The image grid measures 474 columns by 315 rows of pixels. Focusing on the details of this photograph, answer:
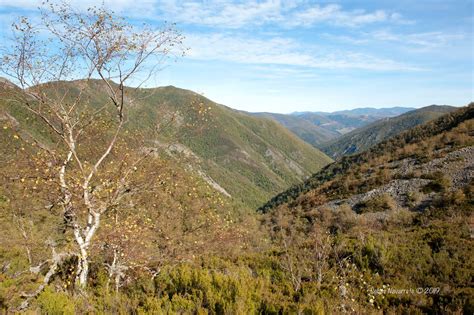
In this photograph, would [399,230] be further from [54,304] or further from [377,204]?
[54,304]

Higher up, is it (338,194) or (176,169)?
(176,169)

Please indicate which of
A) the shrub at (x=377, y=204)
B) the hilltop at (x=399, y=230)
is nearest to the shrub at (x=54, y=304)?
the hilltop at (x=399, y=230)

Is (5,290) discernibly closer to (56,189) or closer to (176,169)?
(56,189)

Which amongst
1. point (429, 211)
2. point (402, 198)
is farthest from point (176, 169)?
point (402, 198)

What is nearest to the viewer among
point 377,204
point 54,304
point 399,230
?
point 54,304

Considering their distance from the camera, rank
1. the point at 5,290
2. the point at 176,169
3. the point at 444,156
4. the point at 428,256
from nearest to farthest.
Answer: the point at 5,290 < the point at 428,256 < the point at 176,169 < the point at 444,156

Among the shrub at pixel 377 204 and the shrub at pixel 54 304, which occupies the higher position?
the shrub at pixel 54 304

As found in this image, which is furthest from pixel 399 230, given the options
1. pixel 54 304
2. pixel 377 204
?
pixel 54 304

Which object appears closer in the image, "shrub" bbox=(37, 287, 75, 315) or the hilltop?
"shrub" bbox=(37, 287, 75, 315)

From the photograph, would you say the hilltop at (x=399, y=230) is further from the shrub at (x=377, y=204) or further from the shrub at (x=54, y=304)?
the shrub at (x=54, y=304)

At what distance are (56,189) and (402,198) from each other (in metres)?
23.5

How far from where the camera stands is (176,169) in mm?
11203

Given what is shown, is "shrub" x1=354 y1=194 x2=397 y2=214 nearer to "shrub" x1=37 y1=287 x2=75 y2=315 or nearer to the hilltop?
the hilltop

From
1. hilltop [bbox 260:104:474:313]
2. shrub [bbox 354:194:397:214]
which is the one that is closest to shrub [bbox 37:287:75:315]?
hilltop [bbox 260:104:474:313]
